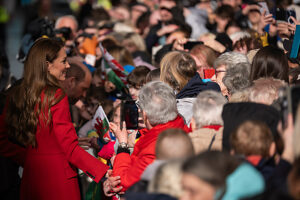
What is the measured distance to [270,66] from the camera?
4.34 m

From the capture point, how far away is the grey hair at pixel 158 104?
3.95 metres

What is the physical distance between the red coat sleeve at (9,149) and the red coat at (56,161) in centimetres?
21

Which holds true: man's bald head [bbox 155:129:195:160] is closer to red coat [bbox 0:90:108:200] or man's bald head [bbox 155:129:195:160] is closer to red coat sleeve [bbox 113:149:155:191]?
red coat sleeve [bbox 113:149:155:191]

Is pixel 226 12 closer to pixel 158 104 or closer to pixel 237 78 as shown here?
pixel 237 78

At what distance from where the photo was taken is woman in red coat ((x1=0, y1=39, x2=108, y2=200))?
4.32 metres

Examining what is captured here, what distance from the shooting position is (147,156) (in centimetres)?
383

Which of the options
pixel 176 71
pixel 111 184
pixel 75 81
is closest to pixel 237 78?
pixel 176 71

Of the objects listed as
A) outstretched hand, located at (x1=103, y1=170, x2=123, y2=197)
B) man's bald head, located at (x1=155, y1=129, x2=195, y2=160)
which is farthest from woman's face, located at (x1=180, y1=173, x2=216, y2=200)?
outstretched hand, located at (x1=103, y1=170, x2=123, y2=197)

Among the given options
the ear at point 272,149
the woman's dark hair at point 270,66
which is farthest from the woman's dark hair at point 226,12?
the ear at point 272,149

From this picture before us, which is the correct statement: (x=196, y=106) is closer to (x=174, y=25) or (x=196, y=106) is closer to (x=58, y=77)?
(x=58, y=77)

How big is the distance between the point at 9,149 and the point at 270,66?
2458mm

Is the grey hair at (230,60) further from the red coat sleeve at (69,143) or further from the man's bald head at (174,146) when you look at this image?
the man's bald head at (174,146)

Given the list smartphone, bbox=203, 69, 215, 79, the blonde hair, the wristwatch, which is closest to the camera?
the wristwatch

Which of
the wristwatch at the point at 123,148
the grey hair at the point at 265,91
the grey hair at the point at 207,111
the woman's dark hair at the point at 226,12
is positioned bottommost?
the wristwatch at the point at 123,148
